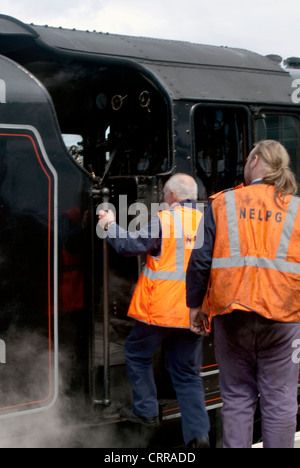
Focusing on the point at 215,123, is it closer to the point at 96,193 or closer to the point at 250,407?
the point at 96,193

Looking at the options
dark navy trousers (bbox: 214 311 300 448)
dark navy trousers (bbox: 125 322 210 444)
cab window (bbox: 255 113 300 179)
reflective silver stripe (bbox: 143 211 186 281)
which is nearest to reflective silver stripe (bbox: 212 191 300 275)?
dark navy trousers (bbox: 214 311 300 448)

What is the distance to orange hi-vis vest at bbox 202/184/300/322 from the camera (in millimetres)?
2484

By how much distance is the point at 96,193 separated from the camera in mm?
3127

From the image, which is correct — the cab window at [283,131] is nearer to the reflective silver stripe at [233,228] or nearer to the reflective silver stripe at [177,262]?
the reflective silver stripe at [177,262]

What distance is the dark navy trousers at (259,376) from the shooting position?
2473 mm

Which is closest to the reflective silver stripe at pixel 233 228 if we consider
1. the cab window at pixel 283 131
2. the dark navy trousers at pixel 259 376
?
the dark navy trousers at pixel 259 376

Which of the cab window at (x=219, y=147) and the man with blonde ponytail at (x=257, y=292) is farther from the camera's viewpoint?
the cab window at (x=219, y=147)

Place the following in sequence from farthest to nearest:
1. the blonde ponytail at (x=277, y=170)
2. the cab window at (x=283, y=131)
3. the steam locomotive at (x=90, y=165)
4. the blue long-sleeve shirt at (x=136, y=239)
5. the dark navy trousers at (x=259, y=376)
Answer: the cab window at (x=283, y=131) → the blue long-sleeve shirt at (x=136, y=239) → the steam locomotive at (x=90, y=165) → the blonde ponytail at (x=277, y=170) → the dark navy trousers at (x=259, y=376)

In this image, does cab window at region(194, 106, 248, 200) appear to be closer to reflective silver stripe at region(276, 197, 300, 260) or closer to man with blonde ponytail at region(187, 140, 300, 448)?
man with blonde ponytail at region(187, 140, 300, 448)

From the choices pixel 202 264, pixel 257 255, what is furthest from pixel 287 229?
pixel 202 264

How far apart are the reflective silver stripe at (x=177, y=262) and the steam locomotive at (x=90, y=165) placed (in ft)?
0.91
